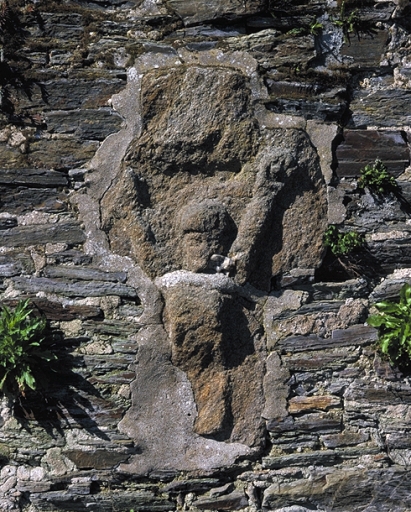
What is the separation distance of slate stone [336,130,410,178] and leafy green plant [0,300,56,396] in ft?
7.13

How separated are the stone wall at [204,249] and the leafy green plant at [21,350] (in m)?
0.15

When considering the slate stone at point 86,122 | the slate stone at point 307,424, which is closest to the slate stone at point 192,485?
the slate stone at point 307,424

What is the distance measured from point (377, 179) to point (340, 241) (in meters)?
0.47

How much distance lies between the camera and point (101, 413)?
4.13 metres

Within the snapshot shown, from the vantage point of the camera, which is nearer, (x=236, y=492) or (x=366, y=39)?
(x=236, y=492)

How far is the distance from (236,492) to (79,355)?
1261mm

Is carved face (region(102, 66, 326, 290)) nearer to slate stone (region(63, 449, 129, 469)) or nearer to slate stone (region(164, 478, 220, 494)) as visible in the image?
slate stone (region(63, 449, 129, 469))

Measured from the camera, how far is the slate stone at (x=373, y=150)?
4.42 m

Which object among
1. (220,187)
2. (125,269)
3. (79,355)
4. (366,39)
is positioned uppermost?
(366,39)

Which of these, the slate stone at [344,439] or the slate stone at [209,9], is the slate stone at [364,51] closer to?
the slate stone at [209,9]

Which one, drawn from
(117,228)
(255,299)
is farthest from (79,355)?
(255,299)

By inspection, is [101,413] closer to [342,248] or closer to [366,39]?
[342,248]

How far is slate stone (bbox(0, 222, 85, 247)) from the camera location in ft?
14.0

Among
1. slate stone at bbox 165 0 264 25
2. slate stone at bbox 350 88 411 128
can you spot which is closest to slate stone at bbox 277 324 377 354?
slate stone at bbox 350 88 411 128
